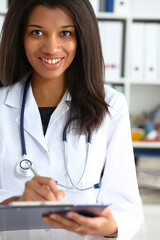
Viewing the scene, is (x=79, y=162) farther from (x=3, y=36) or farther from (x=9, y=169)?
(x=3, y=36)

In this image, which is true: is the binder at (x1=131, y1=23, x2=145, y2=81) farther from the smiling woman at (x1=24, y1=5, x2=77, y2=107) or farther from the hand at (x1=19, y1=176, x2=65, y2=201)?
the hand at (x1=19, y1=176, x2=65, y2=201)

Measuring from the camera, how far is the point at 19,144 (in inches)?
51.7

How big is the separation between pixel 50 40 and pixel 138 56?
1.61 meters

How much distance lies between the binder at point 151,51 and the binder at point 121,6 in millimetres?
177

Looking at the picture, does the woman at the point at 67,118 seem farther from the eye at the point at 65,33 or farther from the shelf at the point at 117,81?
the shelf at the point at 117,81

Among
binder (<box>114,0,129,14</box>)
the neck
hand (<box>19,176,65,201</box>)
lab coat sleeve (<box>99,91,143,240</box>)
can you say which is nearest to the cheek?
the neck

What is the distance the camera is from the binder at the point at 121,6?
2.72 m

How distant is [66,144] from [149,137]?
1553 millimetres

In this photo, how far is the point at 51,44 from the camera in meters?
1.24

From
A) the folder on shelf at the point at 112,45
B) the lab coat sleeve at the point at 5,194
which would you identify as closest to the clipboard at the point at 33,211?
the lab coat sleeve at the point at 5,194

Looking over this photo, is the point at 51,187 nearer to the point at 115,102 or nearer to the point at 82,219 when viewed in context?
the point at 82,219

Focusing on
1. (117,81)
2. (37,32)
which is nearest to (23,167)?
(37,32)

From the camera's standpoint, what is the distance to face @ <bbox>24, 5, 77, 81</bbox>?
1.24 metres

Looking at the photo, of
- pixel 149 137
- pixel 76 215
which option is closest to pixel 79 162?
pixel 76 215
